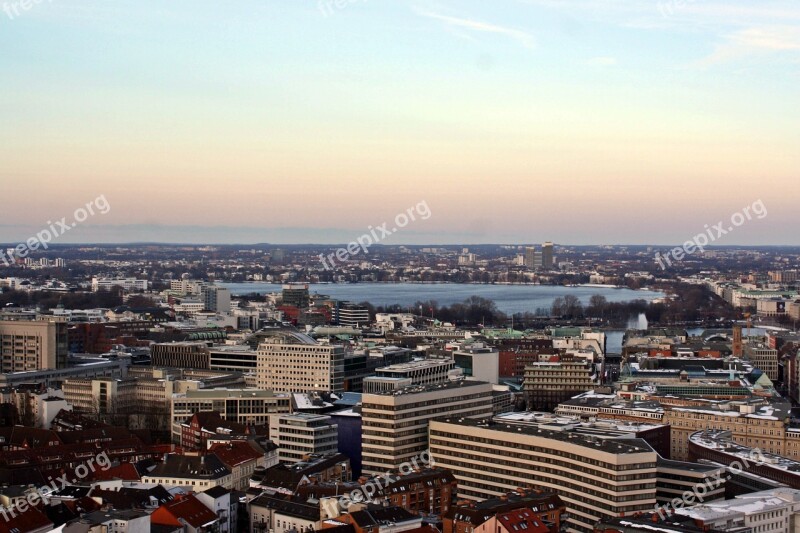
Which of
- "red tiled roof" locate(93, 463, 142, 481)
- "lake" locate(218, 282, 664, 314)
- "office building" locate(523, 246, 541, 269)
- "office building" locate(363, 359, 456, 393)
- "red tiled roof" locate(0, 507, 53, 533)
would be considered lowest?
"red tiled roof" locate(93, 463, 142, 481)

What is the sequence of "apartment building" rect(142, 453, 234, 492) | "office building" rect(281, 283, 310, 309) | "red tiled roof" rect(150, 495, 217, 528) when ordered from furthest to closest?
1. "office building" rect(281, 283, 310, 309)
2. "apartment building" rect(142, 453, 234, 492)
3. "red tiled roof" rect(150, 495, 217, 528)

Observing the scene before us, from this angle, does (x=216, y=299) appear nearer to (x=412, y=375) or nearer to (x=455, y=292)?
(x=455, y=292)

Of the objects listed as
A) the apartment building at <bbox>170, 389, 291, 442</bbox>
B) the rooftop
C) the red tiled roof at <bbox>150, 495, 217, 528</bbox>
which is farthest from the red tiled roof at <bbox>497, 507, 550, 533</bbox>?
the apartment building at <bbox>170, 389, 291, 442</bbox>

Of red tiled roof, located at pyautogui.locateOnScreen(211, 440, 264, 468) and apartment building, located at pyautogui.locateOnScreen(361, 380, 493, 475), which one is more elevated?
apartment building, located at pyautogui.locateOnScreen(361, 380, 493, 475)

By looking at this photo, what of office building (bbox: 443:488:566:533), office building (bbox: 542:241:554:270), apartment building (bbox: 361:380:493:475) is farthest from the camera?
office building (bbox: 542:241:554:270)

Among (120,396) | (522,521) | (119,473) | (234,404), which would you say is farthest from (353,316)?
(522,521)

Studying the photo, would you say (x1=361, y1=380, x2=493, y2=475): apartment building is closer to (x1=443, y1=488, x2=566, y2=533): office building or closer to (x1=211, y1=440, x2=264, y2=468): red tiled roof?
(x1=211, y1=440, x2=264, y2=468): red tiled roof

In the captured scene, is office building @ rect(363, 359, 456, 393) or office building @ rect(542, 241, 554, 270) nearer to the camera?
office building @ rect(363, 359, 456, 393)
